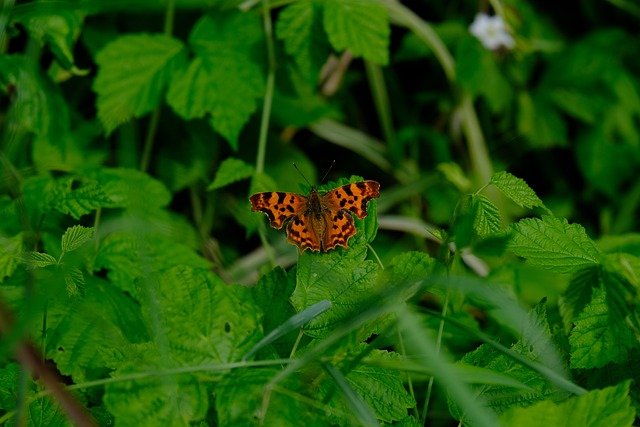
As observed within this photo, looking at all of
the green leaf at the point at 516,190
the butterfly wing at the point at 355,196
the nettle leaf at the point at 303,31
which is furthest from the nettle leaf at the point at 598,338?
the nettle leaf at the point at 303,31

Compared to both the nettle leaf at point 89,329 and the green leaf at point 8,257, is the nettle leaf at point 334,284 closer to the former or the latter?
the nettle leaf at point 89,329

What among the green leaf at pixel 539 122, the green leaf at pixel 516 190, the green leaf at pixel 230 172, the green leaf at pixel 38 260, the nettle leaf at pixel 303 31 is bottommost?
the green leaf at pixel 539 122

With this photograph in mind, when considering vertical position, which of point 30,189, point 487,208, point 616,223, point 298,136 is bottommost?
point 616,223

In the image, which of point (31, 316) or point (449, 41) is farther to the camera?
point (449, 41)

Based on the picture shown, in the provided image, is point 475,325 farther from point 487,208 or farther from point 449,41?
point 449,41

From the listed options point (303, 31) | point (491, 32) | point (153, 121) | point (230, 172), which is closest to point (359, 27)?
point (303, 31)

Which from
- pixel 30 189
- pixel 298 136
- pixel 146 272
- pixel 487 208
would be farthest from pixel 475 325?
pixel 298 136
